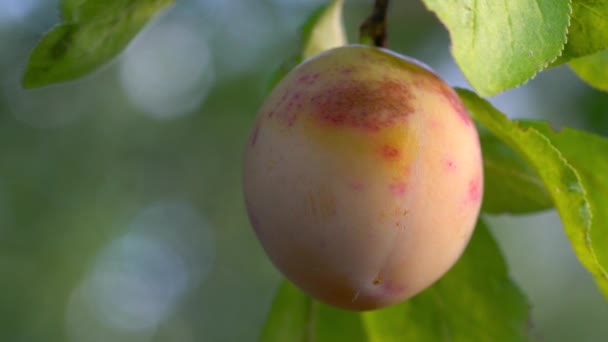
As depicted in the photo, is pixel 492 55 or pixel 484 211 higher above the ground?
pixel 492 55

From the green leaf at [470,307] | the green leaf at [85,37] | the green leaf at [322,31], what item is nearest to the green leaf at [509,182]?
the green leaf at [470,307]

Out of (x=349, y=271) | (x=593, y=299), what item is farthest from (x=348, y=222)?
(x=593, y=299)

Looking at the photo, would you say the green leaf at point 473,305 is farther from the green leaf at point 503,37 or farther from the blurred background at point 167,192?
the blurred background at point 167,192

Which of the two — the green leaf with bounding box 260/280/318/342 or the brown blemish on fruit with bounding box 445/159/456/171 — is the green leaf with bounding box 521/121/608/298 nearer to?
the brown blemish on fruit with bounding box 445/159/456/171

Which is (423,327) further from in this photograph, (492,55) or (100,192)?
(100,192)

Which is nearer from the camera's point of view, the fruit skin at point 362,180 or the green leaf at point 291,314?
the fruit skin at point 362,180
